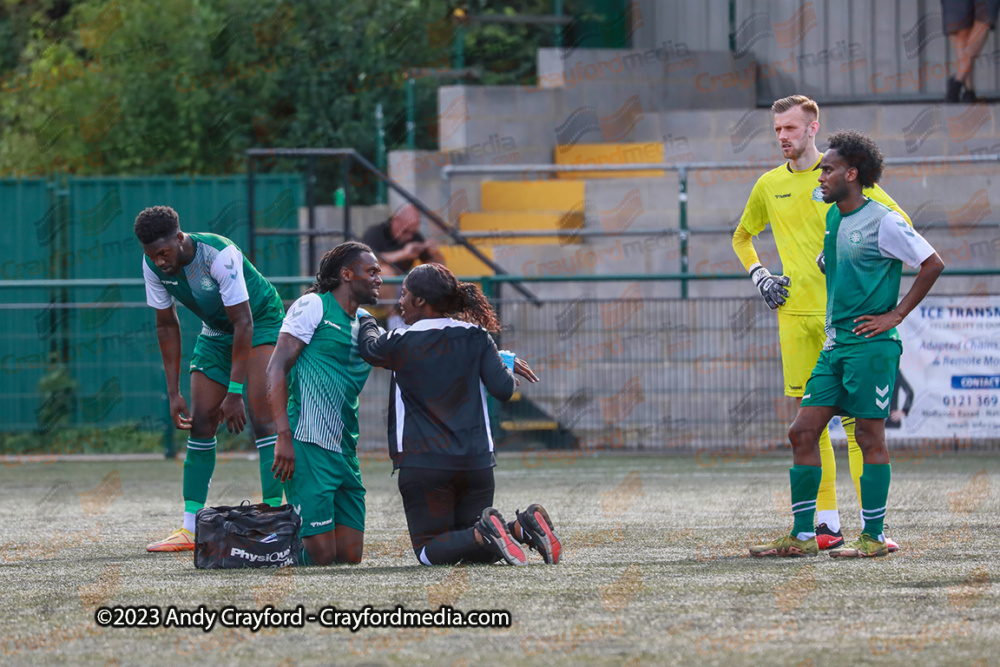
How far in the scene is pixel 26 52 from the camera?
24.1 meters

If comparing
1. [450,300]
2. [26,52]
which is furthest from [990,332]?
[26,52]

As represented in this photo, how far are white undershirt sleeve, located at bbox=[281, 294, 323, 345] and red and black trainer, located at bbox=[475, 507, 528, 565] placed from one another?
114 cm

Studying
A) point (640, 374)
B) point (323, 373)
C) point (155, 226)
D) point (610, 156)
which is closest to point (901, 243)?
point (323, 373)

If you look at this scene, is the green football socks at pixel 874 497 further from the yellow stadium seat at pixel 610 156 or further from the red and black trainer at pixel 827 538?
the yellow stadium seat at pixel 610 156

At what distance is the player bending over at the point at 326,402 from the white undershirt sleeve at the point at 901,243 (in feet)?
7.35

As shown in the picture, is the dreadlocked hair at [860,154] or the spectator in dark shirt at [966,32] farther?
the spectator in dark shirt at [966,32]

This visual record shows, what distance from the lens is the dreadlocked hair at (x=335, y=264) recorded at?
665 cm

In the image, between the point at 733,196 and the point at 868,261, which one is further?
the point at 733,196

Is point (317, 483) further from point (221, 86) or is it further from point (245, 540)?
point (221, 86)

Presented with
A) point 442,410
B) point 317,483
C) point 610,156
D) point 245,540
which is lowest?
point 245,540

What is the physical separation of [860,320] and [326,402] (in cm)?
239

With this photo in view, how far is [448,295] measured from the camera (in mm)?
6441

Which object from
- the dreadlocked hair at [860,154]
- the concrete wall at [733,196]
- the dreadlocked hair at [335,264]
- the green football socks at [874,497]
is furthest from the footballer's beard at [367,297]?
the concrete wall at [733,196]

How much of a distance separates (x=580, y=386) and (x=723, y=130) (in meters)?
4.46
